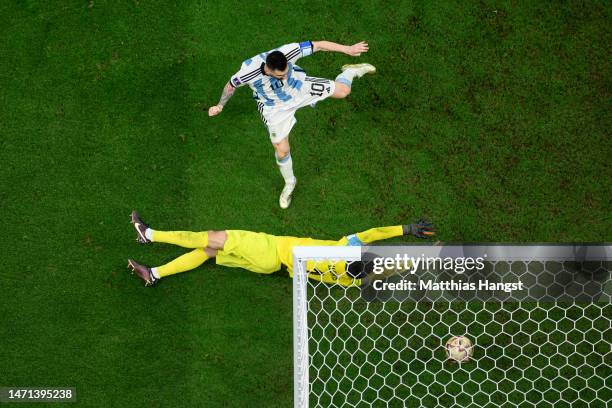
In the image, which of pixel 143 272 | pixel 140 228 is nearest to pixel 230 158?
pixel 140 228

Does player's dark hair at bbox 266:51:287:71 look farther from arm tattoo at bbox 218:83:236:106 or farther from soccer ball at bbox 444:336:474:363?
soccer ball at bbox 444:336:474:363

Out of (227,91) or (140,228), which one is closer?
(227,91)

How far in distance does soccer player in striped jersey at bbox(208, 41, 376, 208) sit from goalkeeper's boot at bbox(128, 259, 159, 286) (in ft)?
4.89

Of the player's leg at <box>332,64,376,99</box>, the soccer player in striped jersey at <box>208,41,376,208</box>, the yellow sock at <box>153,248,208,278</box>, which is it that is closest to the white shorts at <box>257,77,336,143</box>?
the soccer player in striped jersey at <box>208,41,376,208</box>

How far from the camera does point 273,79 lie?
7.02m

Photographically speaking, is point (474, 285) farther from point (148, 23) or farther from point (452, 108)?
point (148, 23)

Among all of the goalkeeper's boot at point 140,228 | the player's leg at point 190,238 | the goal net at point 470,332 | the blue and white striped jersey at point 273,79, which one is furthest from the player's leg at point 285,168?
the goalkeeper's boot at point 140,228

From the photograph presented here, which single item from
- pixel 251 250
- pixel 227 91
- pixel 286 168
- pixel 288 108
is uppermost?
pixel 227 91

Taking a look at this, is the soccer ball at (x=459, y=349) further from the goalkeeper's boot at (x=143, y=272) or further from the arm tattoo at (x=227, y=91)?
the arm tattoo at (x=227, y=91)

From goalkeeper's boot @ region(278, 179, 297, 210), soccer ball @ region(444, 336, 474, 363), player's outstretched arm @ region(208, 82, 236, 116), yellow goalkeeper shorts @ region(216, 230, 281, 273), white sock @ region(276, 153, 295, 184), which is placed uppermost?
player's outstretched arm @ region(208, 82, 236, 116)

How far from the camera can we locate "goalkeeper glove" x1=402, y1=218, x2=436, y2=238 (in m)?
7.48

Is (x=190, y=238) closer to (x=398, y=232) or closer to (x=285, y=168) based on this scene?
(x=285, y=168)

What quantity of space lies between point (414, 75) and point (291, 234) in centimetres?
195

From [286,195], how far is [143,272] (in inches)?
58.7
